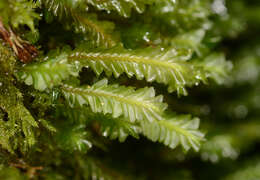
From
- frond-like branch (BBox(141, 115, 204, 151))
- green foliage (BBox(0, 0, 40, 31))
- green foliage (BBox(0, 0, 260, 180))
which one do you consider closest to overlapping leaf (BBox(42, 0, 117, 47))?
green foliage (BBox(0, 0, 260, 180))

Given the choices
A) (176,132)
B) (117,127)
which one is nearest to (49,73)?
(117,127)

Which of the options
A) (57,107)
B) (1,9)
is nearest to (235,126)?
(57,107)

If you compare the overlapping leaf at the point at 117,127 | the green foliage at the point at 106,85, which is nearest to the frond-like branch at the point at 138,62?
the green foliage at the point at 106,85

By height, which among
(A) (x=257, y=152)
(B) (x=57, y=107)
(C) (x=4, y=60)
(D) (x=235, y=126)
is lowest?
(A) (x=257, y=152)

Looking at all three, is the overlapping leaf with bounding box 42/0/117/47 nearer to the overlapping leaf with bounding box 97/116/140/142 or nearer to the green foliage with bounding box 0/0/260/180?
the green foliage with bounding box 0/0/260/180

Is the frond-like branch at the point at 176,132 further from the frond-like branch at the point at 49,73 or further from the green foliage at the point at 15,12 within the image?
the green foliage at the point at 15,12

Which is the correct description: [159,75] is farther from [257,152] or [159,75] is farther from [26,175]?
[257,152]
